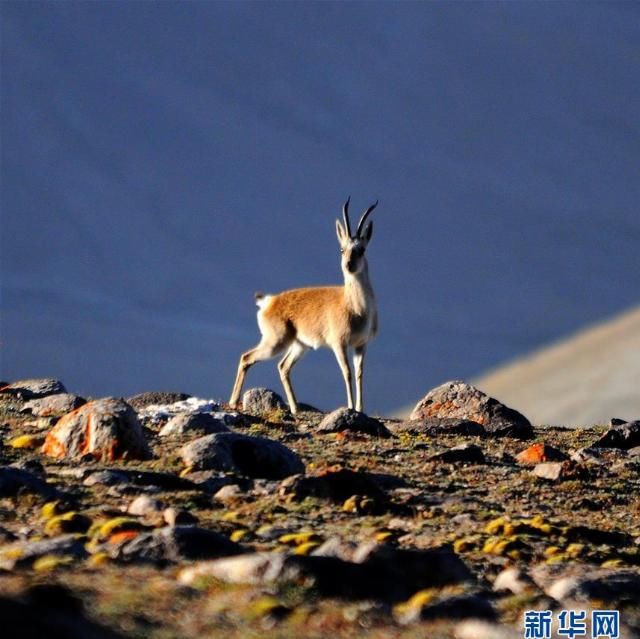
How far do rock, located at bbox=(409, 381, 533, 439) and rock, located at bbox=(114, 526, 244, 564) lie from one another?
8.63 m

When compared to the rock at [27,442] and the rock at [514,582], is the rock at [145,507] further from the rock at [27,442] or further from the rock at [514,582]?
the rock at [27,442]

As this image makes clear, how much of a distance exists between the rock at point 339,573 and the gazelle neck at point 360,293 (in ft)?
43.5

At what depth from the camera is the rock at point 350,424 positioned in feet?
53.8


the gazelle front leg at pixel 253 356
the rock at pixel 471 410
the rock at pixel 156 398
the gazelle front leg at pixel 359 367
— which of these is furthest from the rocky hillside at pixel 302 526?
the gazelle front leg at pixel 253 356

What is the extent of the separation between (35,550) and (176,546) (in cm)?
99

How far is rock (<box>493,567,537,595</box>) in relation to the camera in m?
9.19

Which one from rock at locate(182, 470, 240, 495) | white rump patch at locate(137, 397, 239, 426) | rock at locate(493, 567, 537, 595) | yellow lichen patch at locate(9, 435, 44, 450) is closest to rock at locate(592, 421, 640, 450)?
A: white rump patch at locate(137, 397, 239, 426)

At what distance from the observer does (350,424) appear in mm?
16516

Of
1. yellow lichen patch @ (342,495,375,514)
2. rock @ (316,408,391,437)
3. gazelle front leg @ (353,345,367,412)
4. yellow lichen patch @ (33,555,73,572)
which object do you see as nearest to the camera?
yellow lichen patch @ (33,555,73,572)

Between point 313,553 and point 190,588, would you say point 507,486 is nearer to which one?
point 313,553

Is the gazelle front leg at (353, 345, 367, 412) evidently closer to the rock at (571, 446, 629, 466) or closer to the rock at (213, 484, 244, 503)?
the rock at (571, 446, 629, 466)

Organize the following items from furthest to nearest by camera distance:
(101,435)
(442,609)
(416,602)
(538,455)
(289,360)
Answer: (289,360) → (538,455) → (101,435) → (416,602) → (442,609)

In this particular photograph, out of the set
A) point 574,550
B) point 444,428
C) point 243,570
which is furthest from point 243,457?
point 444,428

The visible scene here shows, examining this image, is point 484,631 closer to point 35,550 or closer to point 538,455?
point 35,550
